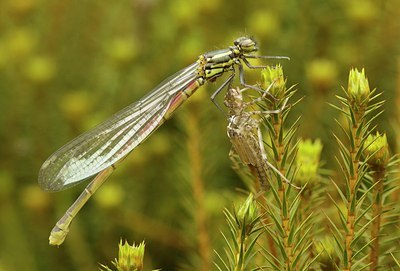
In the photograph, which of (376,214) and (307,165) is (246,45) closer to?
(307,165)

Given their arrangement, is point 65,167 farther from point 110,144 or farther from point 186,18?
point 186,18

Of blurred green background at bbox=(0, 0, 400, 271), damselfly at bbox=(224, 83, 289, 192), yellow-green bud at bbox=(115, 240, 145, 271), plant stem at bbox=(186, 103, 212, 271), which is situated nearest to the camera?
yellow-green bud at bbox=(115, 240, 145, 271)

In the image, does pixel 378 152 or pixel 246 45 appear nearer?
pixel 378 152

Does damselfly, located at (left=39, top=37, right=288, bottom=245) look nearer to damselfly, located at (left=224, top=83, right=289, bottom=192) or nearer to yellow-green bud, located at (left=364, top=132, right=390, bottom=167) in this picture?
damselfly, located at (left=224, top=83, right=289, bottom=192)

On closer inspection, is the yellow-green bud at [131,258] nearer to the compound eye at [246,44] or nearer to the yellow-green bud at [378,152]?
the yellow-green bud at [378,152]

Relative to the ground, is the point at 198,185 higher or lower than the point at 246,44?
lower

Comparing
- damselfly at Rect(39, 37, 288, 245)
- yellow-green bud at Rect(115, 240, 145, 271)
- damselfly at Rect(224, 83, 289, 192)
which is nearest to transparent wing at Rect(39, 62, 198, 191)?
damselfly at Rect(39, 37, 288, 245)

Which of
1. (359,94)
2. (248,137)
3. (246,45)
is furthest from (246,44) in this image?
(359,94)
